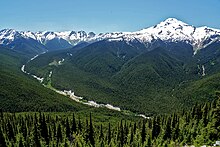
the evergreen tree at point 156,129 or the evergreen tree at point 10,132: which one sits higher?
the evergreen tree at point 156,129

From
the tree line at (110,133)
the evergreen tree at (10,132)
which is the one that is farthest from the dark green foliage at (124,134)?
the evergreen tree at (10,132)

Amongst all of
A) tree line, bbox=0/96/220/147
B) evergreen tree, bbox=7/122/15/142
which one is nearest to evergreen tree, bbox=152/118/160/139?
tree line, bbox=0/96/220/147

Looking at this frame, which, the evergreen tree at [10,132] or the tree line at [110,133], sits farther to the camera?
the evergreen tree at [10,132]

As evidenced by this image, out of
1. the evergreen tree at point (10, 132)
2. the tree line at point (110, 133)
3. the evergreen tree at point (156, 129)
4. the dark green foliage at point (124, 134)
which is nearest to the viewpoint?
the dark green foliage at point (124, 134)

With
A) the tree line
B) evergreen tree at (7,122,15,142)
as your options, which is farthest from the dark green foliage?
evergreen tree at (7,122,15,142)

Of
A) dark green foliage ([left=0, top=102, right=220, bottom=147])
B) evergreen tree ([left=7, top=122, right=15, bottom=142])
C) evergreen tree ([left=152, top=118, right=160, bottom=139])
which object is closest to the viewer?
dark green foliage ([left=0, top=102, right=220, bottom=147])

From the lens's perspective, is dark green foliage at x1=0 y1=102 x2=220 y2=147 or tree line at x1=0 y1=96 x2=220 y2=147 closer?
dark green foliage at x1=0 y1=102 x2=220 y2=147

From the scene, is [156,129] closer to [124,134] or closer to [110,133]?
[124,134]

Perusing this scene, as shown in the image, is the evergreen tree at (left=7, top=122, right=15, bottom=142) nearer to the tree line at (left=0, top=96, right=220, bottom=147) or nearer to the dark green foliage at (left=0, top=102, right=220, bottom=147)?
the tree line at (left=0, top=96, right=220, bottom=147)

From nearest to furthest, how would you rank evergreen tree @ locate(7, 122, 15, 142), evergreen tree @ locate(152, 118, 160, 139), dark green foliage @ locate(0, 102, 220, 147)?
dark green foliage @ locate(0, 102, 220, 147) < evergreen tree @ locate(7, 122, 15, 142) < evergreen tree @ locate(152, 118, 160, 139)

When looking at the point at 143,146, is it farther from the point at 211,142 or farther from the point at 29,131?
the point at 29,131

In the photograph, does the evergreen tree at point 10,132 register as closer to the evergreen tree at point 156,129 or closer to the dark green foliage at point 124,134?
the dark green foliage at point 124,134

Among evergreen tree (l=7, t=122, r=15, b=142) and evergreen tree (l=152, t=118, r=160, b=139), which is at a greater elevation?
evergreen tree (l=152, t=118, r=160, b=139)

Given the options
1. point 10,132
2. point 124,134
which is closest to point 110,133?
point 124,134
